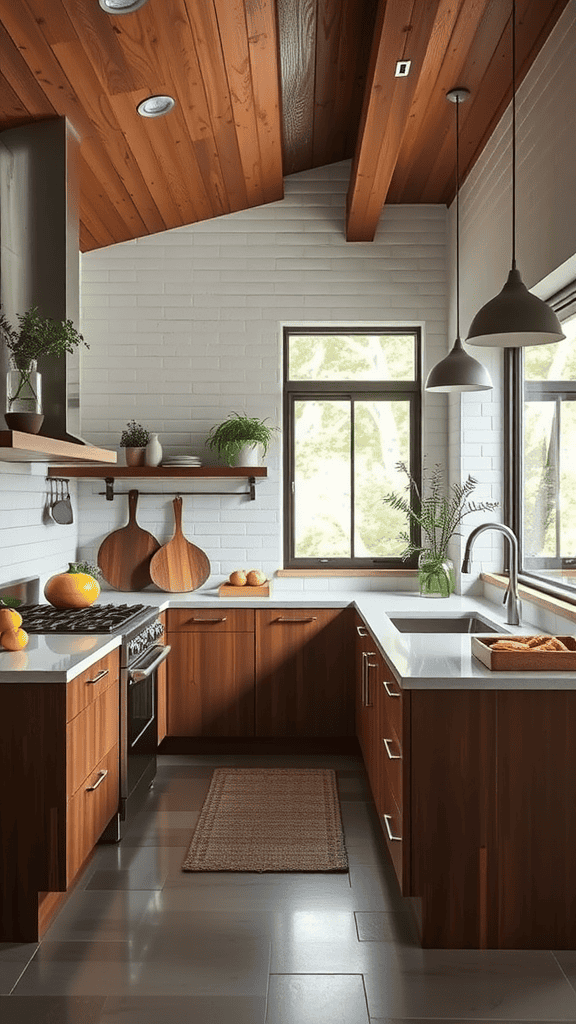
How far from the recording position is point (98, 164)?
4117mm

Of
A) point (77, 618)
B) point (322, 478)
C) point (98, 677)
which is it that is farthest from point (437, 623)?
point (98, 677)

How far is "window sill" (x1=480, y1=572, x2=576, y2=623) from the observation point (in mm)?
3494

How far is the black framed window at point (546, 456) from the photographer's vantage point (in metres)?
3.82

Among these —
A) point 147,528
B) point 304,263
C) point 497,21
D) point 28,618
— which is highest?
point 497,21

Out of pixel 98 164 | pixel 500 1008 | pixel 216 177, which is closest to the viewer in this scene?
pixel 500 1008

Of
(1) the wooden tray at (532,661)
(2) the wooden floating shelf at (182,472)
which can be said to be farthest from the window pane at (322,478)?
(1) the wooden tray at (532,661)

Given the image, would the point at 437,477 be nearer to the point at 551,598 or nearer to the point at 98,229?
the point at 551,598

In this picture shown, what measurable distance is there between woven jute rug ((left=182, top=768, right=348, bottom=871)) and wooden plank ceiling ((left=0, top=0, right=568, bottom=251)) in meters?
2.91

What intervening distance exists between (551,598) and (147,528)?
253 centimetres

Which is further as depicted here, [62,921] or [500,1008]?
[62,921]

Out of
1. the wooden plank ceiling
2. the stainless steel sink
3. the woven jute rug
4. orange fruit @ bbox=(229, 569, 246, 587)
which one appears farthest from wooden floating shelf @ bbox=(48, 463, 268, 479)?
the woven jute rug

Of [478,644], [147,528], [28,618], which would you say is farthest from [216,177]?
[478,644]

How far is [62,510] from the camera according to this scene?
5.02 m

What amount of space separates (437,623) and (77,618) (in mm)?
1754
